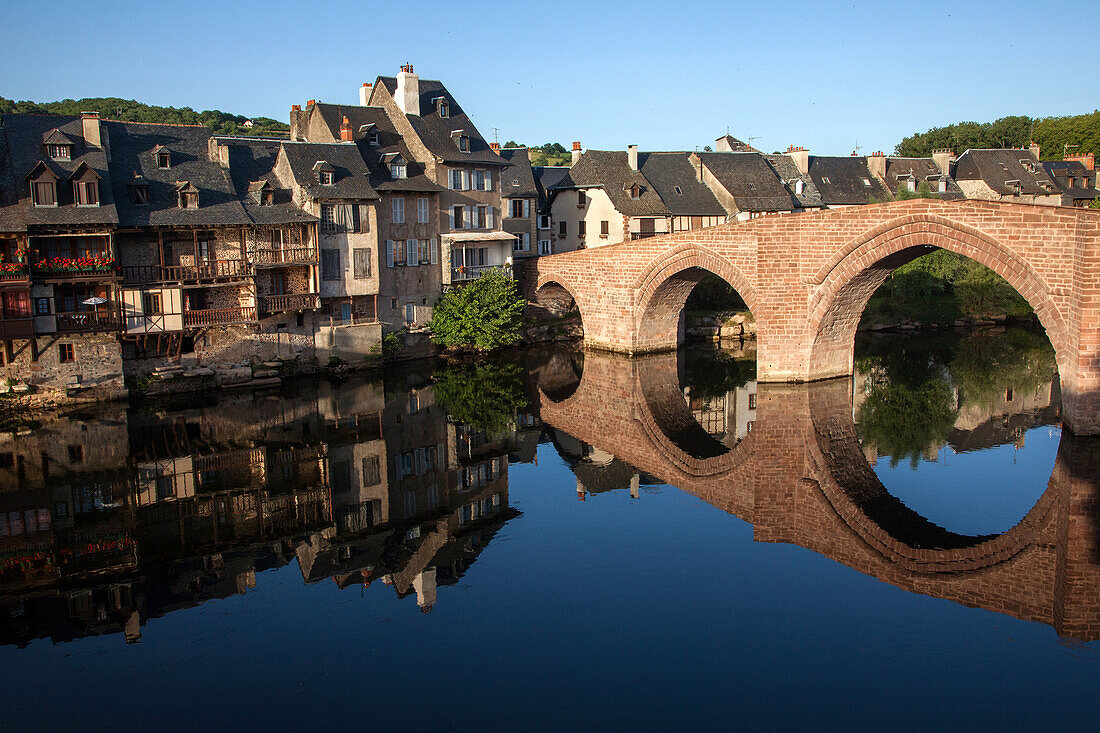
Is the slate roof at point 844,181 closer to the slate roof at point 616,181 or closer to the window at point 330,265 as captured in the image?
the slate roof at point 616,181

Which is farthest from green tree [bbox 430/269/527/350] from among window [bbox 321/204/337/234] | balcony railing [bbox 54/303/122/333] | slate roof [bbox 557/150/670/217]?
balcony railing [bbox 54/303/122/333]

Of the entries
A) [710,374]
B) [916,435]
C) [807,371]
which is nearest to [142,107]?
[710,374]

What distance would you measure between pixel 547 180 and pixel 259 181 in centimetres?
2291

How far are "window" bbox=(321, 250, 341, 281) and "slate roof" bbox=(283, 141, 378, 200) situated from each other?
2331 mm

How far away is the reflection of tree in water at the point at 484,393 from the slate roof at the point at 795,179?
2718 centimetres

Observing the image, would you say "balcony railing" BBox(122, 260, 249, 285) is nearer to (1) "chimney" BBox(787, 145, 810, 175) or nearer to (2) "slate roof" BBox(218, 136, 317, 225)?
(2) "slate roof" BBox(218, 136, 317, 225)

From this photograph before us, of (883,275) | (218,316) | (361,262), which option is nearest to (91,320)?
(218,316)

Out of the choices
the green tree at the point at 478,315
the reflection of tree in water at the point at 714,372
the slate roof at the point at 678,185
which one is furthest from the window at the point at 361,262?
the slate roof at the point at 678,185

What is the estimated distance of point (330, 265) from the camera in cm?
3659

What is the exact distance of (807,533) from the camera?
1892 cm

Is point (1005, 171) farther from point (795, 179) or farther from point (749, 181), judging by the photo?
point (749, 181)

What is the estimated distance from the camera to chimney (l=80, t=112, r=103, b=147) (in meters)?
31.9

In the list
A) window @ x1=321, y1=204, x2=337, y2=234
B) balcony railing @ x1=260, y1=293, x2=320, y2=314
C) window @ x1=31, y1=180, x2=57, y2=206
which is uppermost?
window @ x1=31, y1=180, x2=57, y2=206

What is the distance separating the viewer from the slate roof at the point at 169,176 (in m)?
32.0
